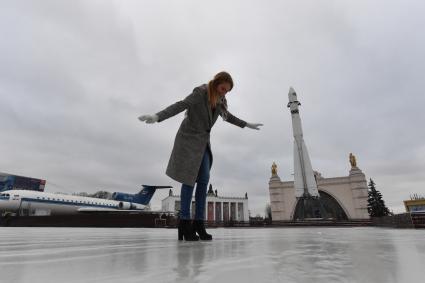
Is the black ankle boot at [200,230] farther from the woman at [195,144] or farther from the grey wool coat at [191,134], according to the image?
the grey wool coat at [191,134]

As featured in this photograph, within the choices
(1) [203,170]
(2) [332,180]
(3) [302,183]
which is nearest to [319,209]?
(3) [302,183]

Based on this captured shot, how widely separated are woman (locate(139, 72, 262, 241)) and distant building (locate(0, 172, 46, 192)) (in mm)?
67593

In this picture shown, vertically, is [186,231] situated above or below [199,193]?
below

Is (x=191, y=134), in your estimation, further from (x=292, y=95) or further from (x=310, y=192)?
(x=292, y=95)

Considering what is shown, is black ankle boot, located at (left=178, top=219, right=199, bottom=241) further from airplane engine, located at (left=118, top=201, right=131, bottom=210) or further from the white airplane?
airplane engine, located at (left=118, top=201, right=131, bottom=210)

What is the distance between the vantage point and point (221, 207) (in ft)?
195

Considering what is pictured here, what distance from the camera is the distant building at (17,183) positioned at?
54031 millimetres

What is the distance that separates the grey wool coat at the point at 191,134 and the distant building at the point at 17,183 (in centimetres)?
6764

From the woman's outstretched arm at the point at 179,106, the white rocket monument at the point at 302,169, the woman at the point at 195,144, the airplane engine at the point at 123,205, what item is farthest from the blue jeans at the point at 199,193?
the white rocket monument at the point at 302,169

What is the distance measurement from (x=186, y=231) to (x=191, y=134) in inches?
36.9

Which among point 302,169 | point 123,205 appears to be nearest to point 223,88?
point 123,205

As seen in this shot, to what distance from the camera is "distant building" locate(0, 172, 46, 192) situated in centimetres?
5403

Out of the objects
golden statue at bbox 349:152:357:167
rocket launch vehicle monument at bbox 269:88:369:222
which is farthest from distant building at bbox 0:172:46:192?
golden statue at bbox 349:152:357:167

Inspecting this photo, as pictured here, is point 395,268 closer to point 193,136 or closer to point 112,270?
point 112,270
